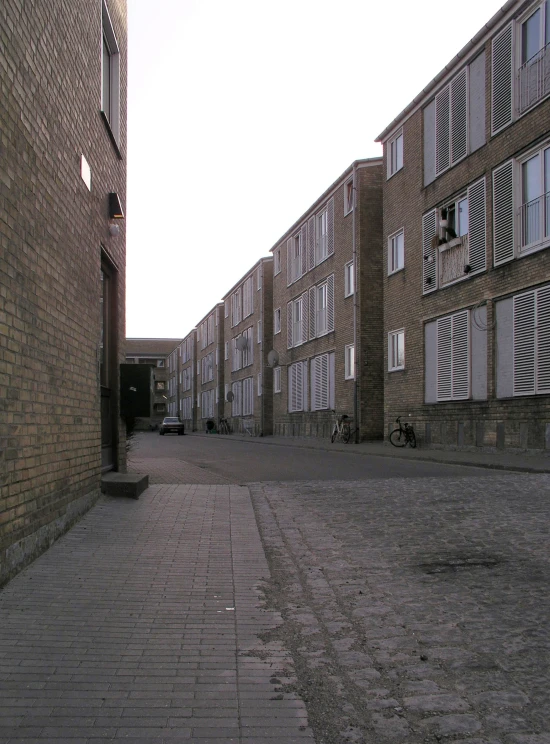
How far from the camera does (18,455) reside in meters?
4.93

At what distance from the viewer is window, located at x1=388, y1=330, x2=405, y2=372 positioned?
2358 centimetres

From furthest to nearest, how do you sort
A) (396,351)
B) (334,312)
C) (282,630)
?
(334,312), (396,351), (282,630)

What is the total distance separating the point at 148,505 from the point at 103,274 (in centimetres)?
313

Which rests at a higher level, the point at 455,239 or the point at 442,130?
the point at 442,130

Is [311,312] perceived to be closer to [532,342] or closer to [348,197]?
[348,197]

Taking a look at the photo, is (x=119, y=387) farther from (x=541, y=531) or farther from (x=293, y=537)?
(x=541, y=531)

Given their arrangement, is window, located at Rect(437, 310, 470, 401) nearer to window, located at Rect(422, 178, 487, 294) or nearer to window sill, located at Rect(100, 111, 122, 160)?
window, located at Rect(422, 178, 487, 294)

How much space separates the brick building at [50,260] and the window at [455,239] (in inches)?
470

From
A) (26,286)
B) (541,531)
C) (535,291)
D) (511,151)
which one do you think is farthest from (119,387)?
(511,151)

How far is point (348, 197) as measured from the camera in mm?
28922

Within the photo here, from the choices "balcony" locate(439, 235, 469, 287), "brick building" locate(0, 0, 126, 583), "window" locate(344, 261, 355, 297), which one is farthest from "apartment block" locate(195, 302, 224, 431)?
"brick building" locate(0, 0, 126, 583)

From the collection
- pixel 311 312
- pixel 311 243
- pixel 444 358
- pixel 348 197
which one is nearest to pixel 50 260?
pixel 444 358

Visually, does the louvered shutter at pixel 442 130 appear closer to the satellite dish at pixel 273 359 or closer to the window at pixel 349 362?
the window at pixel 349 362

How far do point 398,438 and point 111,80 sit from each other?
14817mm
